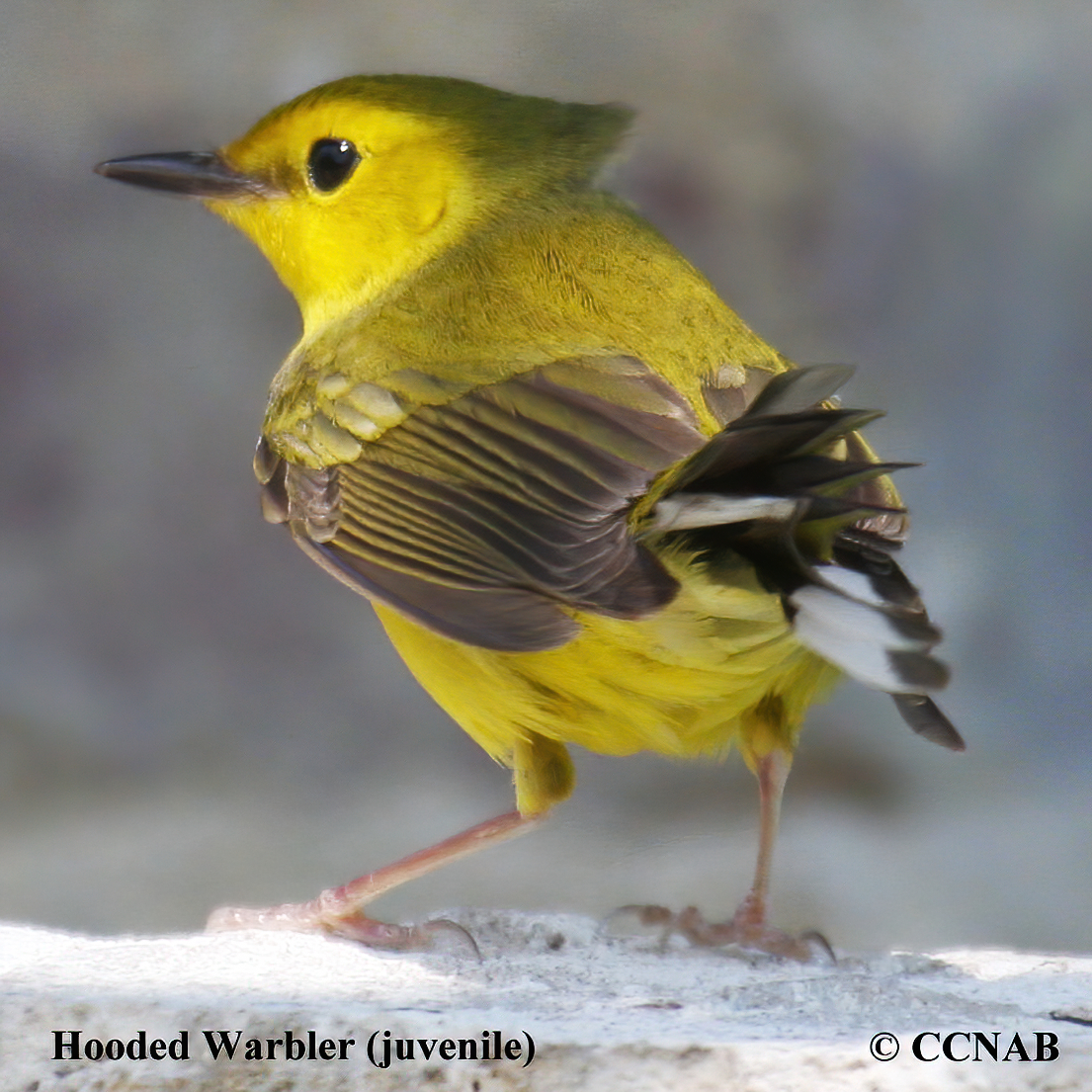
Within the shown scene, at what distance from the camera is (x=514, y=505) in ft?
6.18

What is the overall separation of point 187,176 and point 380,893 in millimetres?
1119

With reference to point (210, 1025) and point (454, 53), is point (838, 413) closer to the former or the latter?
point (210, 1025)

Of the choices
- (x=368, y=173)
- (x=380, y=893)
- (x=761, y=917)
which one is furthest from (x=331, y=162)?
(x=761, y=917)

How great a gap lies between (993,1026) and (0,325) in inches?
86.5

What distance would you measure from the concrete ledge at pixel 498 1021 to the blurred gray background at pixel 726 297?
888mm

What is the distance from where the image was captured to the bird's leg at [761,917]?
2.26 metres

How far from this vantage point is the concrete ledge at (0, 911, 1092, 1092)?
1467mm

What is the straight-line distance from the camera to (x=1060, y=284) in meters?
3.04

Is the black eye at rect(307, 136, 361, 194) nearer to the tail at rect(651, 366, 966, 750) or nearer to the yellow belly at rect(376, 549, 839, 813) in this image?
the yellow belly at rect(376, 549, 839, 813)

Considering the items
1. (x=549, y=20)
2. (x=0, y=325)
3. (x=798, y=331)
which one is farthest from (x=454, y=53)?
(x=0, y=325)
